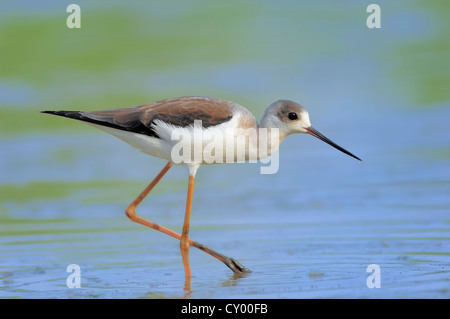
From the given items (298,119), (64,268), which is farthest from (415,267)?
(64,268)

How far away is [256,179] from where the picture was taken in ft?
44.8

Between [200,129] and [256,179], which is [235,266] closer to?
[200,129]

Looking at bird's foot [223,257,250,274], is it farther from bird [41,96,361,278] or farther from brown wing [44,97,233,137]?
brown wing [44,97,233,137]

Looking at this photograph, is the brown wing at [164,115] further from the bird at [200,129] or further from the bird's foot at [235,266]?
the bird's foot at [235,266]

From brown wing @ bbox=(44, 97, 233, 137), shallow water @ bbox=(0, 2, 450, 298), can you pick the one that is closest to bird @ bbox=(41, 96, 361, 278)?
brown wing @ bbox=(44, 97, 233, 137)

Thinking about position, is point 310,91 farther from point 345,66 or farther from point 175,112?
point 175,112

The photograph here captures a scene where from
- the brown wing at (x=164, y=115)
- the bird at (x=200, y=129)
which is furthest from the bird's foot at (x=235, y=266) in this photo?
the brown wing at (x=164, y=115)

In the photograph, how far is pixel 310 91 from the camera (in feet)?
58.4

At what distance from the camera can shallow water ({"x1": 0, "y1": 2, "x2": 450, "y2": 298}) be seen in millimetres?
8766

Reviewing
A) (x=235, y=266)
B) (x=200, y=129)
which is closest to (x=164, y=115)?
(x=200, y=129)

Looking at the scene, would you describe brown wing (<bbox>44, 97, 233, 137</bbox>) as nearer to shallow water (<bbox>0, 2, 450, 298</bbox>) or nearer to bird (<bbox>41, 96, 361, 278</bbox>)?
bird (<bbox>41, 96, 361, 278</bbox>)

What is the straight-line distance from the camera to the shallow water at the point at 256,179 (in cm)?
877

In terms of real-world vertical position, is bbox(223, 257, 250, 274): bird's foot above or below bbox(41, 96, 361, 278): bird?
below

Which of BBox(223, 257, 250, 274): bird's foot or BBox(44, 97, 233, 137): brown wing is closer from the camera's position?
BBox(223, 257, 250, 274): bird's foot
